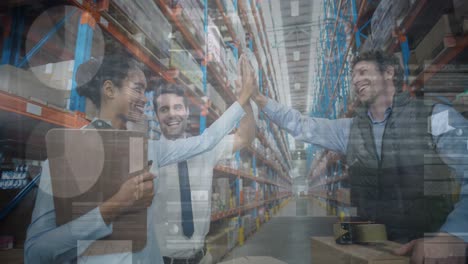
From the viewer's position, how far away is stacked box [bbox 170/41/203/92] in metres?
1.72

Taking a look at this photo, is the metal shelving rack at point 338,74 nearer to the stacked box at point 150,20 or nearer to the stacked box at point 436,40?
the stacked box at point 436,40

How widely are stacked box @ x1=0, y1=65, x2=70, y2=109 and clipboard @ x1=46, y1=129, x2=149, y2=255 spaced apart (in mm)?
151

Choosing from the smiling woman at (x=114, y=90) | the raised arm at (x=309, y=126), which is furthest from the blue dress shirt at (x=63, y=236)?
the raised arm at (x=309, y=126)

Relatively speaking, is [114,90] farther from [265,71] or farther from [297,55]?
[297,55]

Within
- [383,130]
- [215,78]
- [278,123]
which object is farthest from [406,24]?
[215,78]

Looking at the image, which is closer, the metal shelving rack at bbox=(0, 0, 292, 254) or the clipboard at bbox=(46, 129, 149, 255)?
the metal shelving rack at bbox=(0, 0, 292, 254)

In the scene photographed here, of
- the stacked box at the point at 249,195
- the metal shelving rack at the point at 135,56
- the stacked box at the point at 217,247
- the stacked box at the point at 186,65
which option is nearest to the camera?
the metal shelving rack at the point at 135,56

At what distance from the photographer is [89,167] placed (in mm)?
1065

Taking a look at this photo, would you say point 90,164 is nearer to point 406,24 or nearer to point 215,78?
point 215,78

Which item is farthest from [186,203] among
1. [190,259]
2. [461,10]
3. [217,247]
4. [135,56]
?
[461,10]

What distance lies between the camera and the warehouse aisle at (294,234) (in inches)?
46.3

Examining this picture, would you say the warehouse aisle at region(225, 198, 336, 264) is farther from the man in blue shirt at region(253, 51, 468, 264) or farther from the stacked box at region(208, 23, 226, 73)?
the stacked box at region(208, 23, 226, 73)

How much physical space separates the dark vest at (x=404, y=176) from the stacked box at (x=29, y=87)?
4.12 ft

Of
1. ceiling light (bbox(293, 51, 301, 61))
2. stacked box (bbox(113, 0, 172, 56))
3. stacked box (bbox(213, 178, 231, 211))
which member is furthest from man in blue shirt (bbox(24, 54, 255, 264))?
stacked box (bbox(213, 178, 231, 211))
